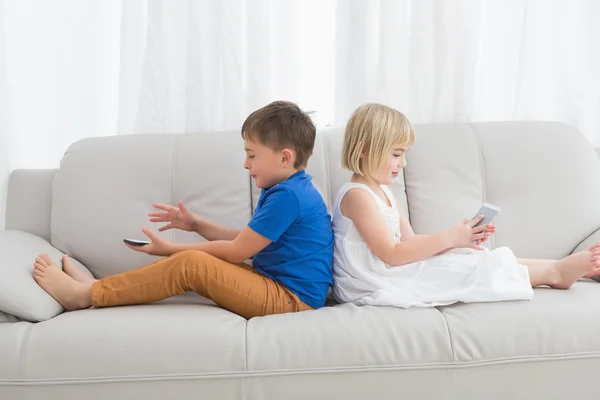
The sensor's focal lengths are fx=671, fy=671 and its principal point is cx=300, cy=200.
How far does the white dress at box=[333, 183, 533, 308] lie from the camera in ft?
5.69

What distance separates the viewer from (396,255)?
6.15ft

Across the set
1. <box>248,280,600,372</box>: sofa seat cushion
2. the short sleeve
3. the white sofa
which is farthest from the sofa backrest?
<box>248,280,600,372</box>: sofa seat cushion

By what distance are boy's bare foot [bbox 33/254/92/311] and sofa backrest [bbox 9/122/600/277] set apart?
0.31 m

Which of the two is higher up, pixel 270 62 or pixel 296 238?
pixel 270 62

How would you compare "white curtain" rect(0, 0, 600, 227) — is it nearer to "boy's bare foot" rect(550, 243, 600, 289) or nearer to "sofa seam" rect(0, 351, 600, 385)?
"boy's bare foot" rect(550, 243, 600, 289)

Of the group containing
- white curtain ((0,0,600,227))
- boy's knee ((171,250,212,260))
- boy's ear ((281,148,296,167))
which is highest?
white curtain ((0,0,600,227))

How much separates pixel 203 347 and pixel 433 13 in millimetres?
1574

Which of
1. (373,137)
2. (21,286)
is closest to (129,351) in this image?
(21,286)

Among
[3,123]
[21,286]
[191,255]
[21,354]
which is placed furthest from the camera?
[3,123]

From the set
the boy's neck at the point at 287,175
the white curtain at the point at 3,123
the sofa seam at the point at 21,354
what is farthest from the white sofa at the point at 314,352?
the white curtain at the point at 3,123

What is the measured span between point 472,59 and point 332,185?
0.77m

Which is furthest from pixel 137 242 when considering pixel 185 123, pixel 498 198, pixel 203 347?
pixel 498 198

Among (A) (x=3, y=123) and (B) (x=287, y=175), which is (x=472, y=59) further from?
(A) (x=3, y=123)

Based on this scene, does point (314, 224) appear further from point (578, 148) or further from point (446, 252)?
point (578, 148)
